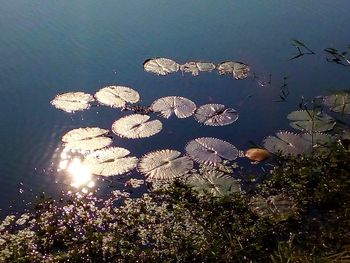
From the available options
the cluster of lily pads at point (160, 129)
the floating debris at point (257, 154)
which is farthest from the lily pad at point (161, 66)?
the floating debris at point (257, 154)

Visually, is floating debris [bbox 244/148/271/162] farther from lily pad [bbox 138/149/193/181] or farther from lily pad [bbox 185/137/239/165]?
lily pad [bbox 138/149/193/181]

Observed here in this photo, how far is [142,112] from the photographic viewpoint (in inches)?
153

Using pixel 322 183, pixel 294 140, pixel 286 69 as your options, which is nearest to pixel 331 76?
pixel 286 69

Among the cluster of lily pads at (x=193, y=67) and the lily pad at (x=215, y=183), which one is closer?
the lily pad at (x=215, y=183)

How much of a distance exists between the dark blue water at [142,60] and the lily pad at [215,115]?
0.06m

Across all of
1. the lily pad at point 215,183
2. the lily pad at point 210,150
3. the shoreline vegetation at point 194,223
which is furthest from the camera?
the lily pad at point 210,150

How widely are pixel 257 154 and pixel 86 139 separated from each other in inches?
53.9

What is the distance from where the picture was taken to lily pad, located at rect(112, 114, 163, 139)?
362 centimetres

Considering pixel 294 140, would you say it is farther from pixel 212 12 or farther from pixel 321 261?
pixel 212 12

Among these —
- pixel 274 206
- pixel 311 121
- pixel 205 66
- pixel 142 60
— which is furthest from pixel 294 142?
pixel 142 60

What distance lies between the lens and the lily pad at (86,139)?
3.45 metres

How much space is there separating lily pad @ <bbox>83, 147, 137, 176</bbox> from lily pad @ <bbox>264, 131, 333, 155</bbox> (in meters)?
1.12

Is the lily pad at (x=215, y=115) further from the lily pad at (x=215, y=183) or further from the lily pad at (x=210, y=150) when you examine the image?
the lily pad at (x=215, y=183)

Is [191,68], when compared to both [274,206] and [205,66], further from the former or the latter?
[274,206]
